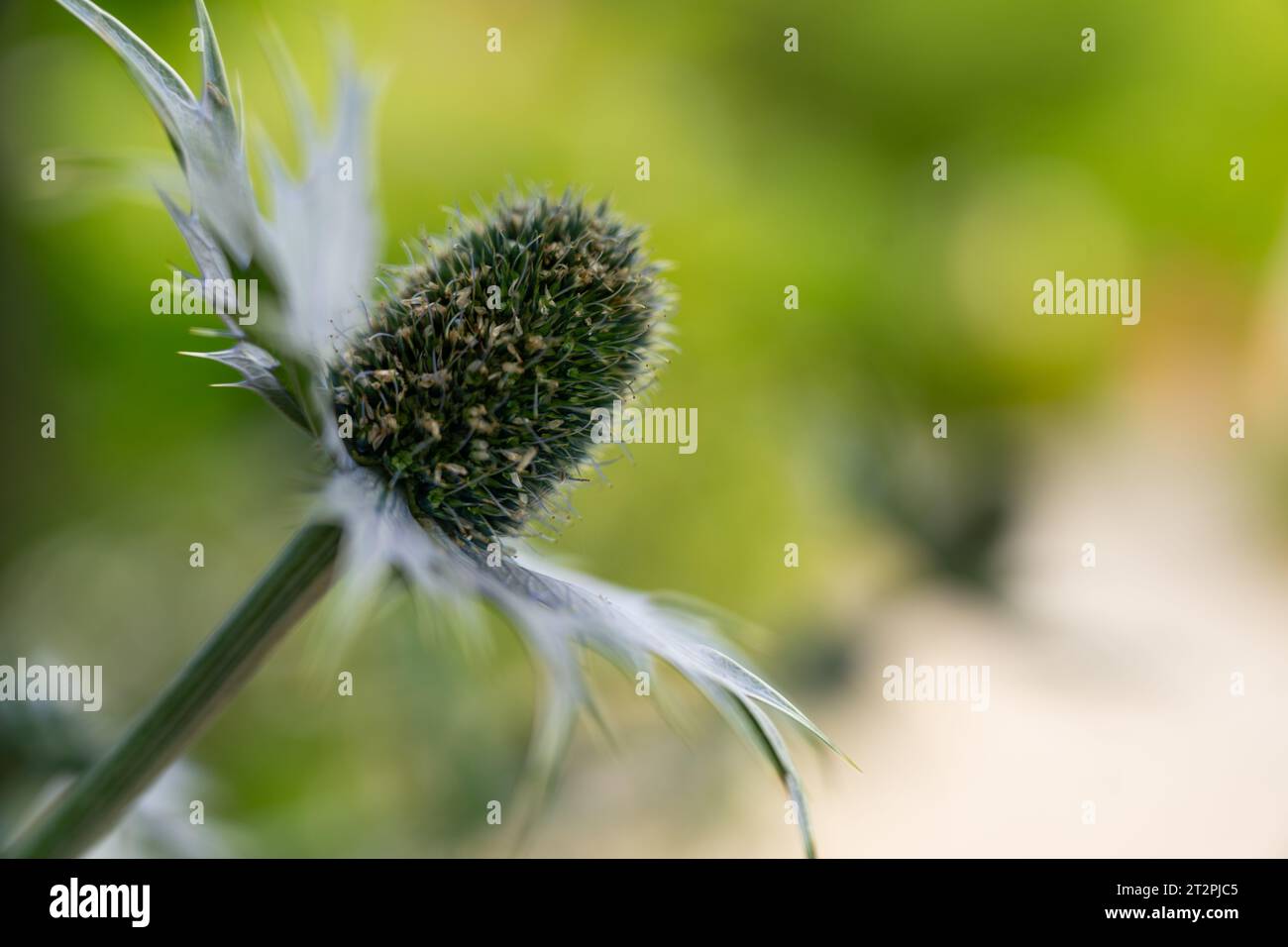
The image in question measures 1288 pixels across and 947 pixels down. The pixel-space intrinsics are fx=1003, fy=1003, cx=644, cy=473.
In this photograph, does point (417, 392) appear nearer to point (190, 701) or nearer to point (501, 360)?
point (501, 360)

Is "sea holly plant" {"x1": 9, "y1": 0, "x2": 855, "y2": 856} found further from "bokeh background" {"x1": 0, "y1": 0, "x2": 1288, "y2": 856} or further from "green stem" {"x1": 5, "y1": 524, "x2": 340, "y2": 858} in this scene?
"bokeh background" {"x1": 0, "y1": 0, "x2": 1288, "y2": 856}

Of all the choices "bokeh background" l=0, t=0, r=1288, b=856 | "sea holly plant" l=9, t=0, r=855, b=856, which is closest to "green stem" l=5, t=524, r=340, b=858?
"sea holly plant" l=9, t=0, r=855, b=856

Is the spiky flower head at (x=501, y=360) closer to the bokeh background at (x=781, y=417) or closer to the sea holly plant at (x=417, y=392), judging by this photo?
the sea holly plant at (x=417, y=392)

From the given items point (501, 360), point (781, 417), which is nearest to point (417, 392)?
point (501, 360)

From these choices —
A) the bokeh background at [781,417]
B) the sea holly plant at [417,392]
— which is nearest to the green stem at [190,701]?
the sea holly plant at [417,392]

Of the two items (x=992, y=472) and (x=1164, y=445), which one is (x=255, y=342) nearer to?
(x=992, y=472)

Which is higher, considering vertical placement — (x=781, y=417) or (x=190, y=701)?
(x=781, y=417)

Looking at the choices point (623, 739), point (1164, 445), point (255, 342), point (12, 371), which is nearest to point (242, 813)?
point (623, 739)
